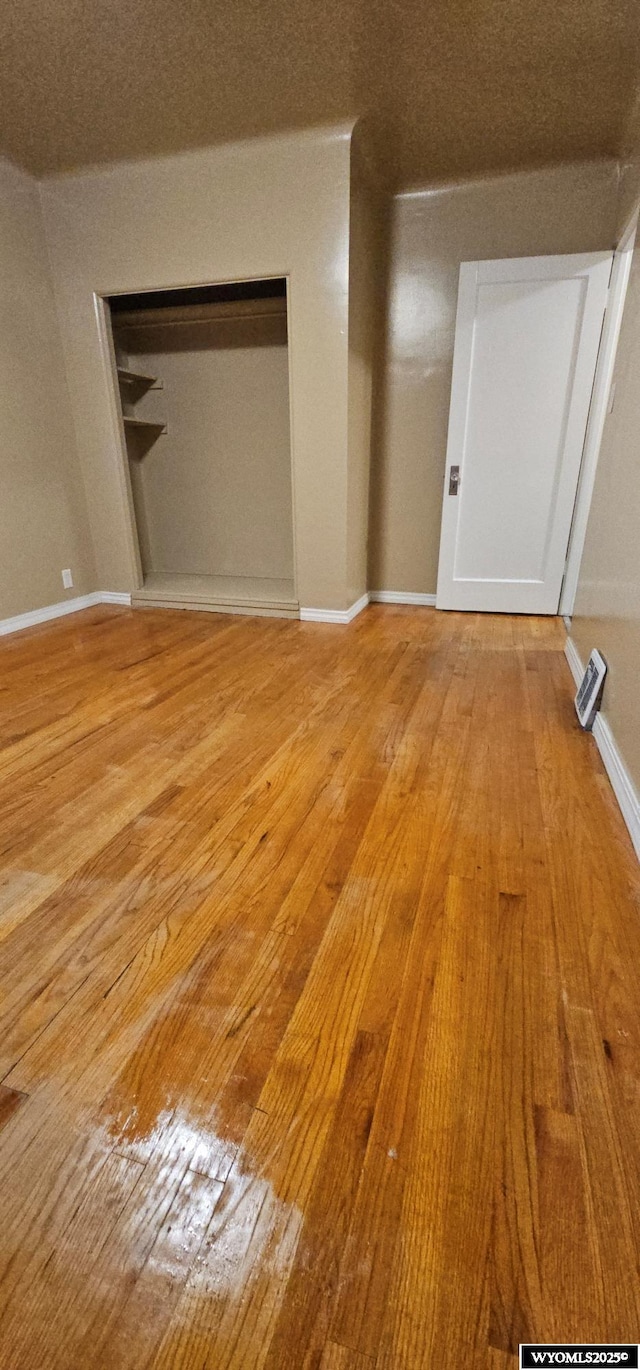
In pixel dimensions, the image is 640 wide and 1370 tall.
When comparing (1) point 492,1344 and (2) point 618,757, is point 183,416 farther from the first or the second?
(1) point 492,1344

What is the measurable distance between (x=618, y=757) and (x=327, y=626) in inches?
82.6

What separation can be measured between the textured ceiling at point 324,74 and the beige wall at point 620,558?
66 cm

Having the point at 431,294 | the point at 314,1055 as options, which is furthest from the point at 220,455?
the point at 314,1055

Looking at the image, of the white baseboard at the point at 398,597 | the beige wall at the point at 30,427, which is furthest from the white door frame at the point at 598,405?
the beige wall at the point at 30,427

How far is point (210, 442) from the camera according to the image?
4328mm

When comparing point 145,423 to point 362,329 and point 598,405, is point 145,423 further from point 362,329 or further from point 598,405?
point 598,405

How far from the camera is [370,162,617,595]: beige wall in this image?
319cm

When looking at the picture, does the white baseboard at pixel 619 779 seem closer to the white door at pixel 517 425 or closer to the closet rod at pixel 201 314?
the white door at pixel 517 425

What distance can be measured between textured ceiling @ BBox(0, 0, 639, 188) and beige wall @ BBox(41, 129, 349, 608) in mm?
152

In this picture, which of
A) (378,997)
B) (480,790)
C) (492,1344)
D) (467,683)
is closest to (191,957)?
(378,997)

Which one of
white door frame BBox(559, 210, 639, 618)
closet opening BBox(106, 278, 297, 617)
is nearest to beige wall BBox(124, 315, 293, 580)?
closet opening BBox(106, 278, 297, 617)

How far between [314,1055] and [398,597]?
347cm

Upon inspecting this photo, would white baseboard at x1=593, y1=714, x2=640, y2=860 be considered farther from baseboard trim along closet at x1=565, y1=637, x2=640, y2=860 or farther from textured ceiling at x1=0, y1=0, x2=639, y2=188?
textured ceiling at x1=0, y1=0, x2=639, y2=188

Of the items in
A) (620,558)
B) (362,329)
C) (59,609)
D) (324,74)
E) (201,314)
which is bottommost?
(59,609)
